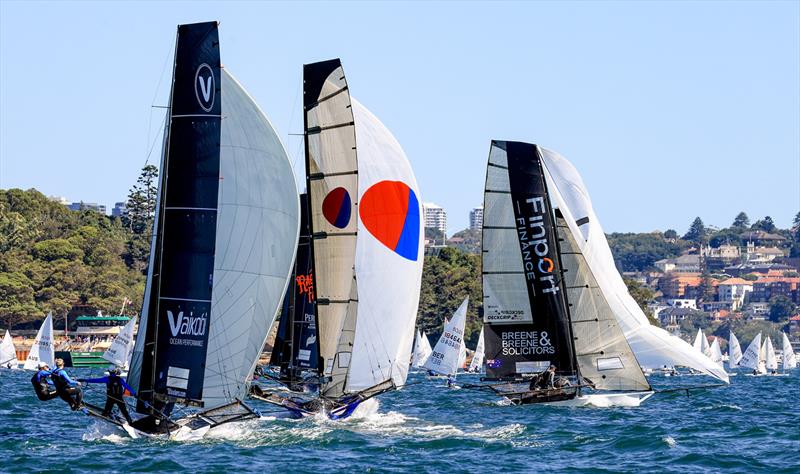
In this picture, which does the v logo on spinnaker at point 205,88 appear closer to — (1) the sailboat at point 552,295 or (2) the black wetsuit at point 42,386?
(2) the black wetsuit at point 42,386

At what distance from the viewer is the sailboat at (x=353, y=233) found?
3011 cm

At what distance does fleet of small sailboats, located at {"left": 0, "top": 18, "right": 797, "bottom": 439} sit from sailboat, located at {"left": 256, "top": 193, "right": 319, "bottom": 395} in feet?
0.21

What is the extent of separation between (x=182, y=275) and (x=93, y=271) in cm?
A: 8418

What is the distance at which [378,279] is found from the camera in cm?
3022

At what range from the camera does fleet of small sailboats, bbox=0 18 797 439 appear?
25109mm

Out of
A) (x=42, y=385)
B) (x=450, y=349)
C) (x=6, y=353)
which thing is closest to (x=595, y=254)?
(x=42, y=385)

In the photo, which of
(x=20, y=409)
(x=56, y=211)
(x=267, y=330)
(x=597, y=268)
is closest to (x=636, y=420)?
(x=597, y=268)

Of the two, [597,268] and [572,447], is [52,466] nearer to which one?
[572,447]

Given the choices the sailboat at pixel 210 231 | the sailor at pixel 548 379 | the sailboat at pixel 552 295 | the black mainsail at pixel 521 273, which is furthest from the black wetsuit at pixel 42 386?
the sailor at pixel 548 379

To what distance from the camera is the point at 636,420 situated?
32.9 m

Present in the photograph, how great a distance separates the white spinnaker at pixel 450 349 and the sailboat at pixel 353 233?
87.2ft

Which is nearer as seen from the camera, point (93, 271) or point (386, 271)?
point (386, 271)

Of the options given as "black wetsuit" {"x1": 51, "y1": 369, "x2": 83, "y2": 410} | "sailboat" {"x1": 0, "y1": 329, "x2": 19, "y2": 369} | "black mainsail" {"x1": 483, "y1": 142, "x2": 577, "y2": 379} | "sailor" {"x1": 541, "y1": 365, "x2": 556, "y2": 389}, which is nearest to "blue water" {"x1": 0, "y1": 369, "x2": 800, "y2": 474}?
"sailor" {"x1": 541, "y1": 365, "x2": 556, "y2": 389}

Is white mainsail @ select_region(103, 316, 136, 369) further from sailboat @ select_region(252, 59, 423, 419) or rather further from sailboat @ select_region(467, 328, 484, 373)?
sailboat @ select_region(252, 59, 423, 419)
